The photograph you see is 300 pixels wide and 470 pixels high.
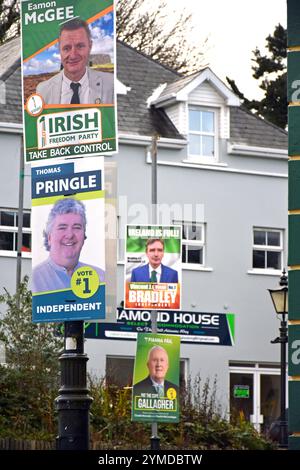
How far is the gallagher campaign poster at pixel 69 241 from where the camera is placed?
398 inches

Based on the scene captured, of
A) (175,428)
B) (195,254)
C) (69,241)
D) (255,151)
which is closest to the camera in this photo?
(69,241)

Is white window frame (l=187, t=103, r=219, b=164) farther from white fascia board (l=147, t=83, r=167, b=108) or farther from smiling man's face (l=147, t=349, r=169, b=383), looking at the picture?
smiling man's face (l=147, t=349, r=169, b=383)

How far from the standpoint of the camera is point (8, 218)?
3203 cm

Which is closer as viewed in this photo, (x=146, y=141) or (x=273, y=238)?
(x=146, y=141)

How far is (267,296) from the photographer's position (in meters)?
34.9

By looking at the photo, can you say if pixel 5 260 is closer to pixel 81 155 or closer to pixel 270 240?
pixel 270 240

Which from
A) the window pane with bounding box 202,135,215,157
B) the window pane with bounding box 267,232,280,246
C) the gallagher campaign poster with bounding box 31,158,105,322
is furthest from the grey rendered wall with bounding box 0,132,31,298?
the gallagher campaign poster with bounding box 31,158,105,322

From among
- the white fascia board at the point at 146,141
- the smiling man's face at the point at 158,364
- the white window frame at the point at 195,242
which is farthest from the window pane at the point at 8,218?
the smiling man's face at the point at 158,364

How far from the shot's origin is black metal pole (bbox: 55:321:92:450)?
32.5ft

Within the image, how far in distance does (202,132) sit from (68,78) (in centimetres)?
2468

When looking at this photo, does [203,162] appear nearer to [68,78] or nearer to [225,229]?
[225,229]

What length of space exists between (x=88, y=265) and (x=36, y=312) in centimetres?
64

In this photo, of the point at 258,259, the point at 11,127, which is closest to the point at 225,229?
the point at 258,259

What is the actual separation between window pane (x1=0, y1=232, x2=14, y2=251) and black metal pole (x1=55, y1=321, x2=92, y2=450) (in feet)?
71.6
